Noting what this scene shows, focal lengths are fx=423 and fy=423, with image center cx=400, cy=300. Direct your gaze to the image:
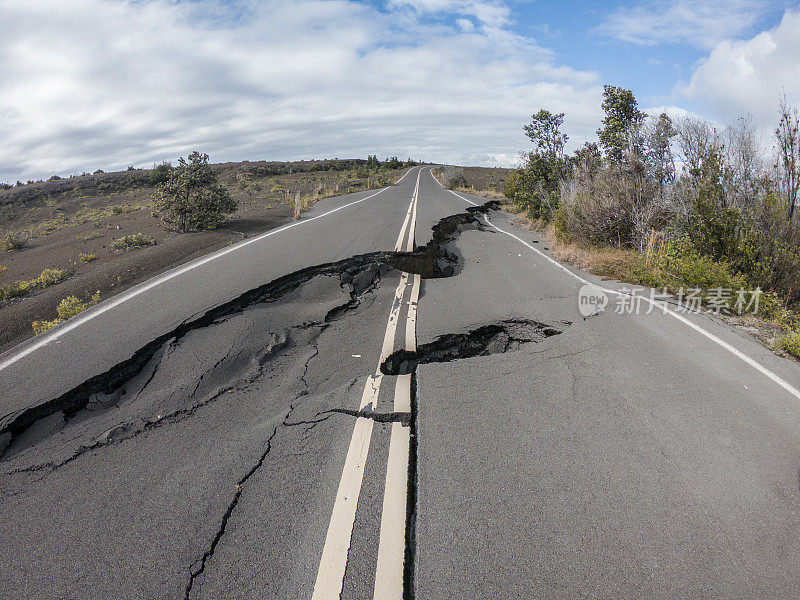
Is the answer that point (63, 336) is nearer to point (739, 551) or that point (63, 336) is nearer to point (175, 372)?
point (175, 372)

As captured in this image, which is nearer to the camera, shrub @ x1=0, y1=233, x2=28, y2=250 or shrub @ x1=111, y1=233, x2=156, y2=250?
shrub @ x1=111, y1=233, x2=156, y2=250

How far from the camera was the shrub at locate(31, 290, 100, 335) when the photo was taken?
5833 mm

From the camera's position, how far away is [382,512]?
8.24 ft

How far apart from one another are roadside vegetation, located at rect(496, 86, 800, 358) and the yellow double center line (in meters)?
4.75

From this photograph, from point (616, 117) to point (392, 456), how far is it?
41.4 ft

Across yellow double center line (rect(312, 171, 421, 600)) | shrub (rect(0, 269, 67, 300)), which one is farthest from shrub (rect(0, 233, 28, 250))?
yellow double center line (rect(312, 171, 421, 600))

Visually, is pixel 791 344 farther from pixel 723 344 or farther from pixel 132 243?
pixel 132 243

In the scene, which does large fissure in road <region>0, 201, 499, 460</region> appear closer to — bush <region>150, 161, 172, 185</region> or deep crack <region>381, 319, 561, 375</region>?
deep crack <region>381, 319, 561, 375</region>

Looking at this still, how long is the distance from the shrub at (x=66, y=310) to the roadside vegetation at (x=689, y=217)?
9068 mm

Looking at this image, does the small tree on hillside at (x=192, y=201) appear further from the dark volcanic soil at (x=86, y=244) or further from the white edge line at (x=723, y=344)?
the white edge line at (x=723, y=344)

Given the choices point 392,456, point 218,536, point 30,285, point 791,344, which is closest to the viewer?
point 218,536

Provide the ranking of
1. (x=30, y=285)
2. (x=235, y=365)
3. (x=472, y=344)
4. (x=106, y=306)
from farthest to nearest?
(x=30, y=285) < (x=106, y=306) < (x=472, y=344) < (x=235, y=365)

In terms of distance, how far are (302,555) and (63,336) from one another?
4.26 m

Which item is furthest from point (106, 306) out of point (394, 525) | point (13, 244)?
point (13, 244)
